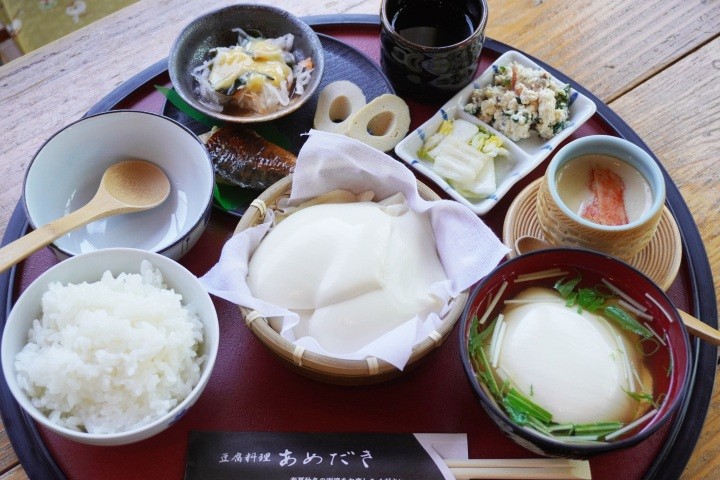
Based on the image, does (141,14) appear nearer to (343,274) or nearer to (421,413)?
(343,274)

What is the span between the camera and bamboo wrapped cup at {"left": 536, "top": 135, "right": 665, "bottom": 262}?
118 centimetres

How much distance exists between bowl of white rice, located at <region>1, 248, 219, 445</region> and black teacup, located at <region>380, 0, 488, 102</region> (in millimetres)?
694

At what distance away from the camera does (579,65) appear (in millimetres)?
1723

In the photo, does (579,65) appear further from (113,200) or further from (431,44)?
(113,200)

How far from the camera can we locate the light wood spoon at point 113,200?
3.88 ft

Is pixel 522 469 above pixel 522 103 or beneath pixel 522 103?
beneath

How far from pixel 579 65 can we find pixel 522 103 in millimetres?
323

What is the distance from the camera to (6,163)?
1.53 meters

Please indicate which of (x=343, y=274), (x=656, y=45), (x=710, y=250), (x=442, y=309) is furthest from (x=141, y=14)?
(x=710, y=250)

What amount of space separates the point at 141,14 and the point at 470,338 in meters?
1.27

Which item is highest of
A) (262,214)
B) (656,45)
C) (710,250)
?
(262,214)

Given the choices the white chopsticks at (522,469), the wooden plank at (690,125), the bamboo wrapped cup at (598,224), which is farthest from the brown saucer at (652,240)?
the white chopsticks at (522,469)

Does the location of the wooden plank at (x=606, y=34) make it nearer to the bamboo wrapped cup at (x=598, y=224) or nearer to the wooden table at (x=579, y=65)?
the wooden table at (x=579, y=65)

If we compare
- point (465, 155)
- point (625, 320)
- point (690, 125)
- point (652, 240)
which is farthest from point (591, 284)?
point (690, 125)
